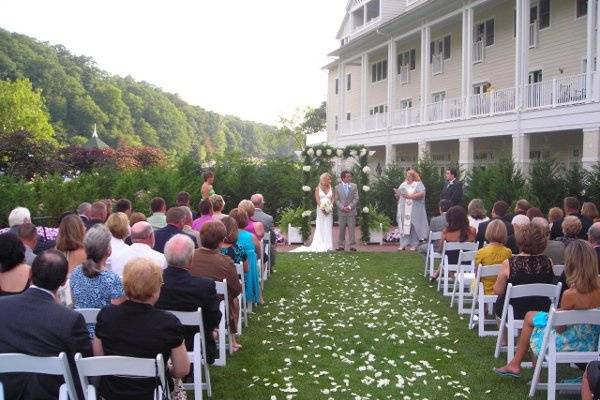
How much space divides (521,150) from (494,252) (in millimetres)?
14681

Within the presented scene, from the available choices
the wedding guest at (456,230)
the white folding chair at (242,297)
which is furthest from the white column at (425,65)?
the white folding chair at (242,297)

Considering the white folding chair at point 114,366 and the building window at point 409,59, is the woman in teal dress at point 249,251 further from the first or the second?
the building window at point 409,59

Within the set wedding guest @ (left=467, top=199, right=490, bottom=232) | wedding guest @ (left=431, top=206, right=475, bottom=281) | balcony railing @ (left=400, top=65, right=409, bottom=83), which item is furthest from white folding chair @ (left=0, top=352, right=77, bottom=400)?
balcony railing @ (left=400, top=65, right=409, bottom=83)

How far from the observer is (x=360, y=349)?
25.5ft

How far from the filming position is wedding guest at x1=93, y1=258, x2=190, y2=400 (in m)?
4.36

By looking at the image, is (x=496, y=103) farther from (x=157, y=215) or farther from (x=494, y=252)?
(x=157, y=215)

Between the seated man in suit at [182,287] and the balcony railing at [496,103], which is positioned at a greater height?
the balcony railing at [496,103]

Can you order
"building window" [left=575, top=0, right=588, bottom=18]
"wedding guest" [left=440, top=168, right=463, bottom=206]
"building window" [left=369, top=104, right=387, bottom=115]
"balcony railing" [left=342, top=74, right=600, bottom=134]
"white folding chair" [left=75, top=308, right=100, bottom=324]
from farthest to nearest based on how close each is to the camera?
"building window" [left=369, top=104, right=387, bottom=115] < "building window" [left=575, top=0, right=588, bottom=18] < "balcony railing" [left=342, top=74, right=600, bottom=134] < "wedding guest" [left=440, top=168, right=463, bottom=206] < "white folding chair" [left=75, top=308, right=100, bottom=324]

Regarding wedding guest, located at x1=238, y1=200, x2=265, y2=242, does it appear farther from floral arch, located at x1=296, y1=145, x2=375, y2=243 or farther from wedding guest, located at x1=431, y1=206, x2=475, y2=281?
floral arch, located at x1=296, y1=145, x2=375, y2=243

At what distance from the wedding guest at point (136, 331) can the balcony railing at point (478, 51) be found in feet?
90.8

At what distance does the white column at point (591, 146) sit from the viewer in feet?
62.1

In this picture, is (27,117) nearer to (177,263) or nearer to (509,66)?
(509,66)

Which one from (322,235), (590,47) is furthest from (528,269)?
(590,47)

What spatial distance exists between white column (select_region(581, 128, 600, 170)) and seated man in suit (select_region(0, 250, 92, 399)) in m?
17.7
